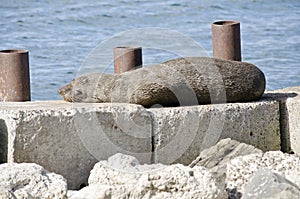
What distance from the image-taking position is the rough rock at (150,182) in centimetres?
502

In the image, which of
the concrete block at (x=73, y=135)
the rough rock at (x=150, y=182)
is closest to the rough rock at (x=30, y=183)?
the rough rock at (x=150, y=182)

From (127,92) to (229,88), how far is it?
82 cm

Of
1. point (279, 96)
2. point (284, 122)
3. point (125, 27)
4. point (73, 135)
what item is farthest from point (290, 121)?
point (125, 27)

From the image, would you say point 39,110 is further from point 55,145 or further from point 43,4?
point 43,4

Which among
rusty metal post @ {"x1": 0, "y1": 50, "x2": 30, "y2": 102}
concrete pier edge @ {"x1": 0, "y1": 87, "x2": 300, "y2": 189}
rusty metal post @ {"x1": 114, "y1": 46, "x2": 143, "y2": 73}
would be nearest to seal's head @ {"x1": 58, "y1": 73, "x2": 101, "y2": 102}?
concrete pier edge @ {"x1": 0, "y1": 87, "x2": 300, "y2": 189}

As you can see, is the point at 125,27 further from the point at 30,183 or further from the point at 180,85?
the point at 30,183

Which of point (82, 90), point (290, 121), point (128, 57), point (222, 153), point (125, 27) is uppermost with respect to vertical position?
point (128, 57)

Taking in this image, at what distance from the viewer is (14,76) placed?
681cm

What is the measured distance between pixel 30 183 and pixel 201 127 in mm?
1684

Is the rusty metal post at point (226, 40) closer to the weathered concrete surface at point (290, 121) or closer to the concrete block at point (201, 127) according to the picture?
the weathered concrete surface at point (290, 121)

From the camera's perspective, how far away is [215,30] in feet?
23.3

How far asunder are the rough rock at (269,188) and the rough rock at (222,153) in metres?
1.02

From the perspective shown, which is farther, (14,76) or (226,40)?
(226,40)

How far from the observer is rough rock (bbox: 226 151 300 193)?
17.7ft
